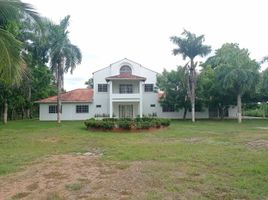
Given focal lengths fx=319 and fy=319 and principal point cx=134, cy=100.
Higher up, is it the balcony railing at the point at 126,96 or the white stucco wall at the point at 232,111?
the balcony railing at the point at 126,96

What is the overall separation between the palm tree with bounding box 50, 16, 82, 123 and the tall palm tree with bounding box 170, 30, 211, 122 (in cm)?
1026

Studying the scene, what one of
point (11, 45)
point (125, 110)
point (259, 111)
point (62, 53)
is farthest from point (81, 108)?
point (259, 111)

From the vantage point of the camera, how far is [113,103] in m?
37.4

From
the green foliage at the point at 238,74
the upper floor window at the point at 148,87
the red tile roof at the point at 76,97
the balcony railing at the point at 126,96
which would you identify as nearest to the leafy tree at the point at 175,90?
the upper floor window at the point at 148,87

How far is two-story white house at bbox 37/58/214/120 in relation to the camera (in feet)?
123

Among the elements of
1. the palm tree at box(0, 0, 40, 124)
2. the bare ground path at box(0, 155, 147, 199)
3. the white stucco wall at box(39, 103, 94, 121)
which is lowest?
the bare ground path at box(0, 155, 147, 199)

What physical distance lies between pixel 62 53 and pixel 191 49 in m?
12.9

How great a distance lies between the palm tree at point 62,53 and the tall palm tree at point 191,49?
33.7ft

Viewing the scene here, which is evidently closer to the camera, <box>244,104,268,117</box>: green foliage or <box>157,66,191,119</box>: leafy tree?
<box>157,66,191,119</box>: leafy tree

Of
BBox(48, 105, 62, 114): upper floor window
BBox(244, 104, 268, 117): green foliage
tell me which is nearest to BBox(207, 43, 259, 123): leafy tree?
BBox(244, 104, 268, 117): green foliage

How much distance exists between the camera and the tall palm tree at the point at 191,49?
3269cm

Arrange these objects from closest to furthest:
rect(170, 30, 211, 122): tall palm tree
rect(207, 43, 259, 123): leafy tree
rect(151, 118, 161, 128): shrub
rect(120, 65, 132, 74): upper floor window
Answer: rect(151, 118, 161, 128): shrub, rect(207, 43, 259, 123): leafy tree, rect(170, 30, 211, 122): tall palm tree, rect(120, 65, 132, 74): upper floor window

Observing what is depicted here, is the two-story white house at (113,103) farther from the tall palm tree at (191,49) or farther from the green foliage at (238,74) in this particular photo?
the green foliage at (238,74)

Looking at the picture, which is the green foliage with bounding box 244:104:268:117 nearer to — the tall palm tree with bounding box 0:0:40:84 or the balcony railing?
the balcony railing
